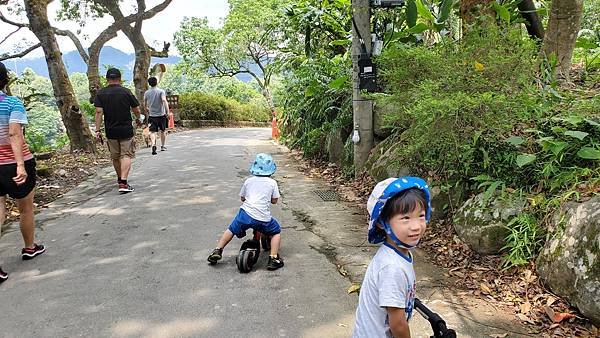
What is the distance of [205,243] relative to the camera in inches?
191

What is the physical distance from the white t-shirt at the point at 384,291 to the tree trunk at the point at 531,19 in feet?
20.1

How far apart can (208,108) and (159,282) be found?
21.3 m

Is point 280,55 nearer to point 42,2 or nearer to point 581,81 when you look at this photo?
point 42,2

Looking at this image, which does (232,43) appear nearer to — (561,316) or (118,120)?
(118,120)

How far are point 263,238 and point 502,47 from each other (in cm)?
309

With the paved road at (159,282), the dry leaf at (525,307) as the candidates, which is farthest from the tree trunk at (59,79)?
the dry leaf at (525,307)

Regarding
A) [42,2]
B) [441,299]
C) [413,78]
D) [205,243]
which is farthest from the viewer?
[42,2]

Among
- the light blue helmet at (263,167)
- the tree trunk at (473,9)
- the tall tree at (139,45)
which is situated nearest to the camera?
the light blue helmet at (263,167)

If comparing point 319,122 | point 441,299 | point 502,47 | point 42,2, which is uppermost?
point 42,2

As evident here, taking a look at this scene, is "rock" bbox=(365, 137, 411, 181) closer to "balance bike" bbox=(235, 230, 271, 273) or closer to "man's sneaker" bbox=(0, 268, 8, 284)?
"balance bike" bbox=(235, 230, 271, 273)

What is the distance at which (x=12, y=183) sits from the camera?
4125 millimetres

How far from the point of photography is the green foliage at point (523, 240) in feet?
12.2

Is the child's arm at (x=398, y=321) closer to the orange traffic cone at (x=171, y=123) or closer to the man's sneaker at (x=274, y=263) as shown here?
the man's sneaker at (x=274, y=263)

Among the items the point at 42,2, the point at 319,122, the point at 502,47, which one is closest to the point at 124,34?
the point at 42,2
